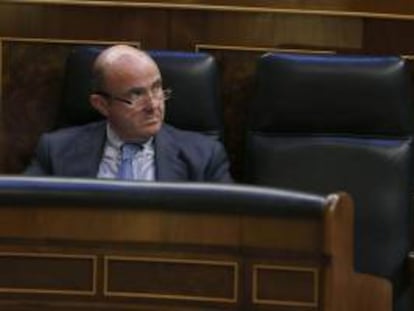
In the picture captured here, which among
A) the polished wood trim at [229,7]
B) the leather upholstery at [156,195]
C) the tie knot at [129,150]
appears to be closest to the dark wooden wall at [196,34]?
the polished wood trim at [229,7]

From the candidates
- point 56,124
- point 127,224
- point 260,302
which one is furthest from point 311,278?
point 56,124

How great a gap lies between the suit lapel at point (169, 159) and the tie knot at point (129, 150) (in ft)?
0.19

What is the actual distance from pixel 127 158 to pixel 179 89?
0.27m

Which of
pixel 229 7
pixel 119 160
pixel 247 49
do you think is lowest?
pixel 119 160

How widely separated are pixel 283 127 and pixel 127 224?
1.44 m

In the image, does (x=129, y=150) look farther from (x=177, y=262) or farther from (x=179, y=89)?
(x=177, y=262)

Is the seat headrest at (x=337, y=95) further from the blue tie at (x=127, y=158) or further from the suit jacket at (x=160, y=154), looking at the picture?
the blue tie at (x=127, y=158)

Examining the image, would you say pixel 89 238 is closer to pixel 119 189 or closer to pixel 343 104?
pixel 119 189

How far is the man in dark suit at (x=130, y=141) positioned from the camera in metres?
2.65

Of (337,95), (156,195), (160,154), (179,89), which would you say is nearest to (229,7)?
(179,89)

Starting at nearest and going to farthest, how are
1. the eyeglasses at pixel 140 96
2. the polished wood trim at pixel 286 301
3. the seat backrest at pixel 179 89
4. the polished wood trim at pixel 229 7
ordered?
the polished wood trim at pixel 286 301, the eyeglasses at pixel 140 96, the seat backrest at pixel 179 89, the polished wood trim at pixel 229 7

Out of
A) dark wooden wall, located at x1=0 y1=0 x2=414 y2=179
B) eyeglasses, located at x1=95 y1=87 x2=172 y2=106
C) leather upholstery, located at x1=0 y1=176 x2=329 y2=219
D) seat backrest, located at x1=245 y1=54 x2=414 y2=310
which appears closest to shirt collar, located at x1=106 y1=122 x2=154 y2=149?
eyeglasses, located at x1=95 y1=87 x2=172 y2=106

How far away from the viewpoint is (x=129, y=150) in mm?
2688

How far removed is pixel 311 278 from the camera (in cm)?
136
